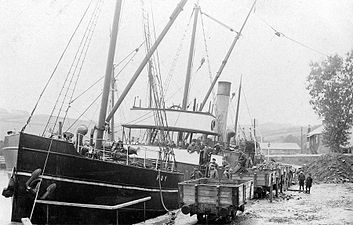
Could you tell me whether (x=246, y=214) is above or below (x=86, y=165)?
below

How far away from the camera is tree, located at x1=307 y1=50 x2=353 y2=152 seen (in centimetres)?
3214

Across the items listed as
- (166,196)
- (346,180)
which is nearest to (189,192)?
(166,196)

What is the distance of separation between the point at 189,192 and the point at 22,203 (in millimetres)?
3991

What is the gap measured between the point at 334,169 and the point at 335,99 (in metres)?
7.57

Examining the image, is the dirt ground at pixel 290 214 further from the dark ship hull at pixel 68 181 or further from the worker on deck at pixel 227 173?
the dark ship hull at pixel 68 181

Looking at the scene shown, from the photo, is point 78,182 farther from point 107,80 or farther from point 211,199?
point 107,80

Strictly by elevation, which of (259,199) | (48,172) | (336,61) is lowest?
(259,199)

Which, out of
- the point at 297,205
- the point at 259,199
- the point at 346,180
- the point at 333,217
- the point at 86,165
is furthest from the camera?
the point at 346,180

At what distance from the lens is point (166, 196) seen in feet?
42.5

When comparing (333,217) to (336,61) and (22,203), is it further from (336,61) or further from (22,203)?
(336,61)

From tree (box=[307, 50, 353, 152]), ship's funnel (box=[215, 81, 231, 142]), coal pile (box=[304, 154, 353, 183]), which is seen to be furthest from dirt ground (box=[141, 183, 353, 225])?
tree (box=[307, 50, 353, 152])

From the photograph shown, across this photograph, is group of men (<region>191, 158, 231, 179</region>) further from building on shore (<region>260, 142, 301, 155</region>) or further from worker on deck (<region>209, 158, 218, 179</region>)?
building on shore (<region>260, 142, 301, 155</region>)

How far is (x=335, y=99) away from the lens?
32.5m

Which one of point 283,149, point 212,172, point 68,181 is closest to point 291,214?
point 212,172
